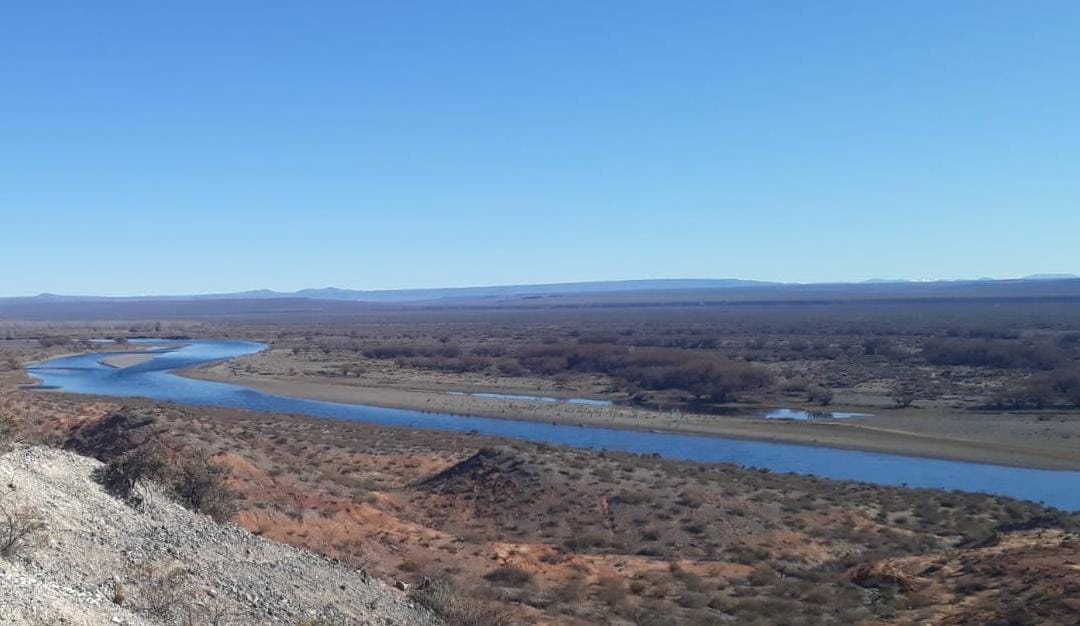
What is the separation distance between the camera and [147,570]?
11508 millimetres

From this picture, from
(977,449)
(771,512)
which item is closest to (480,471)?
(771,512)

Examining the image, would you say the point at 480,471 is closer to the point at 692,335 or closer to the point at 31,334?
the point at 692,335

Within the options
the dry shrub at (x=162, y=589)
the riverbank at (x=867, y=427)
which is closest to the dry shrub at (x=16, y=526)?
the dry shrub at (x=162, y=589)

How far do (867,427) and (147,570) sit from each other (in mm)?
39333

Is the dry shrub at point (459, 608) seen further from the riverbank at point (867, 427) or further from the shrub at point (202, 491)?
the riverbank at point (867, 427)

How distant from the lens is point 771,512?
82.2ft

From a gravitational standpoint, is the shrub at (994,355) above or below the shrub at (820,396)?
above

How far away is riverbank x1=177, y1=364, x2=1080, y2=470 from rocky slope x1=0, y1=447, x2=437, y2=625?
32117 mm

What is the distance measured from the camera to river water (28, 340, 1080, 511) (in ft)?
111

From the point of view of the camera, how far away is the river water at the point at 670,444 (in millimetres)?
33906

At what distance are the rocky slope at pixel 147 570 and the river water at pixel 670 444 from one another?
2503 centimetres

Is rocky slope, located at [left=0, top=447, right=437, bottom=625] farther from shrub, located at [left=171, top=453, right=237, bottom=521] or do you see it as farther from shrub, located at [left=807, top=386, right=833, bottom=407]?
shrub, located at [left=807, top=386, right=833, bottom=407]

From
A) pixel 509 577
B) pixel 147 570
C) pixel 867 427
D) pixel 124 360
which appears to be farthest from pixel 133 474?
pixel 124 360

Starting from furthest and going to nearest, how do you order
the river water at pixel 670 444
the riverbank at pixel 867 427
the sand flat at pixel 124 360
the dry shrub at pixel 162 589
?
the sand flat at pixel 124 360 < the riverbank at pixel 867 427 < the river water at pixel 670 444 < the dry shrub at pixel 162 589
